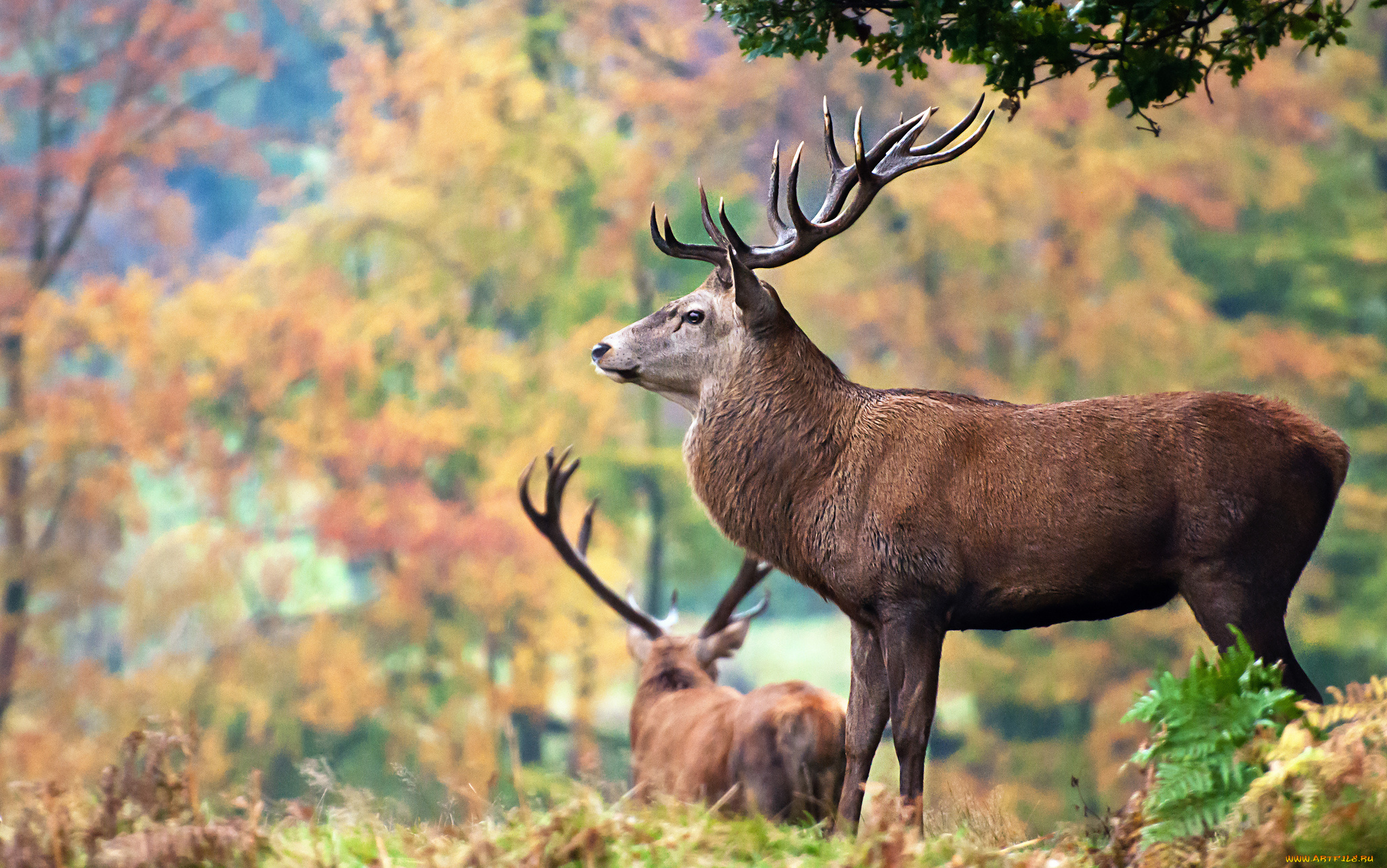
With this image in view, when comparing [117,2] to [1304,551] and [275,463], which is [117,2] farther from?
[1304,551]

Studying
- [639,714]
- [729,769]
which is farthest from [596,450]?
[729,769]

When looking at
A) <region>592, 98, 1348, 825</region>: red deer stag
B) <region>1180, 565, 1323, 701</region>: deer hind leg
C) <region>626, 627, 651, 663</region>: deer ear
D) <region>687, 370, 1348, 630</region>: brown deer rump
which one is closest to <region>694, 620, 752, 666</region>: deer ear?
<region>626, 627, 651, 663</region>: deer ear

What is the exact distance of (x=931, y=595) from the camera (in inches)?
150

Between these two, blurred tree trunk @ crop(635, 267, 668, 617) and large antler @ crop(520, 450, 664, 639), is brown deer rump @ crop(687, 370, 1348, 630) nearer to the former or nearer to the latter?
large antler @ crop(520, 450, 664, 639)

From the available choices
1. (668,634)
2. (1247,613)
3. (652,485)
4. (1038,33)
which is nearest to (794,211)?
(1038,33)

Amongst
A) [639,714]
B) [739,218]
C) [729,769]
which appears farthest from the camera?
[739,218]

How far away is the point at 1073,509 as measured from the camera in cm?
377

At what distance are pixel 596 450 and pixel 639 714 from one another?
381 inches

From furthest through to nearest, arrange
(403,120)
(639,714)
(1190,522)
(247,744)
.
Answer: (403,120) < (247,744) < (639,714) < (1190,522)

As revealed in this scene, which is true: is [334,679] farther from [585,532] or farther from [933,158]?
[933,158]

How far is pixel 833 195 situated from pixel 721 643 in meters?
2.66

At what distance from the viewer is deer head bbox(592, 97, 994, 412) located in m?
4.28

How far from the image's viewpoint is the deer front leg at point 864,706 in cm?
400

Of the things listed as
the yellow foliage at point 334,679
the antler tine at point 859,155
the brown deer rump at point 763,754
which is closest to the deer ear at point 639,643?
the brown deer rump at point 763,754
